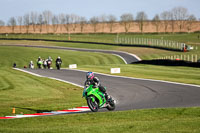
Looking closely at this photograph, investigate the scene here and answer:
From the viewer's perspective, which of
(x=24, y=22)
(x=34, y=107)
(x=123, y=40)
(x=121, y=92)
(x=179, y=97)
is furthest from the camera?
(x=24, y=22)

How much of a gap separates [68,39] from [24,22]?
81.4 meters

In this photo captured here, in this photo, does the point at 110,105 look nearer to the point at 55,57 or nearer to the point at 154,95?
the point at 154,95

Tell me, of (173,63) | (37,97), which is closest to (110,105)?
(37,97)

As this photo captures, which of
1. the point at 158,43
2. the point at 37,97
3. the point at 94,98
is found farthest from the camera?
the point at 158,43

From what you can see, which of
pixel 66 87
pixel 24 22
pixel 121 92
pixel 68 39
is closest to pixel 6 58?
pixel 68 39

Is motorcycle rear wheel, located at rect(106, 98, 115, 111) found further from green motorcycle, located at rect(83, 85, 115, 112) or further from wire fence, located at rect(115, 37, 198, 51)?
wire fence, located at rect(115, 37, 198, 51)

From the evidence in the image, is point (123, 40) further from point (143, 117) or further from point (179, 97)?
point (143, 117)

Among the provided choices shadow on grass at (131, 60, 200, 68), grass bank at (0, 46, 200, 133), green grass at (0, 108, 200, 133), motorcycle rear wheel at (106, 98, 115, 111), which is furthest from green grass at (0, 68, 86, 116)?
shadow on grass at (131, 60, 200, 68)

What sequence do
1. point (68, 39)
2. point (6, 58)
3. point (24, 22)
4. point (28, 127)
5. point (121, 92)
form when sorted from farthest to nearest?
1. point (24, 22)
2. point (68, 39)
3. point (6, 58)
4. point (121, 92)
5. point (28, 127)

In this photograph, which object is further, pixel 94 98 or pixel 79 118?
pixel 94 98

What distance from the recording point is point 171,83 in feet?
78.6

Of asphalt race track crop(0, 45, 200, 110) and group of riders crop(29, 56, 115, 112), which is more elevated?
group of riders crop(29, 56, 115, 112)

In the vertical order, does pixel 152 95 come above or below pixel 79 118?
below

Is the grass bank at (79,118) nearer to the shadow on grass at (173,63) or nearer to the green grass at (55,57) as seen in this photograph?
the shadow on grass at (173,63)
